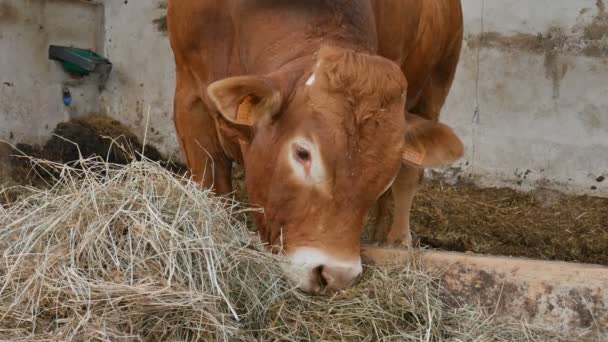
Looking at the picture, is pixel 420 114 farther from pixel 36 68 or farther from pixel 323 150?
pixel 323 150

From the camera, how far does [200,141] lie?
14.6 feet

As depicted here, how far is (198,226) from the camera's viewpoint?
107 inches

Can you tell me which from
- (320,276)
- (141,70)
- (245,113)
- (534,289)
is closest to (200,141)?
(245,113)

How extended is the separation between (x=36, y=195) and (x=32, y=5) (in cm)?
411

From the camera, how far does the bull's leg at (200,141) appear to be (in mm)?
4441

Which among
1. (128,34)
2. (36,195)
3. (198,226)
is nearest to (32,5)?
(128,34)

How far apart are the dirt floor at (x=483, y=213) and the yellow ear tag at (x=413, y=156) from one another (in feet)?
6.77

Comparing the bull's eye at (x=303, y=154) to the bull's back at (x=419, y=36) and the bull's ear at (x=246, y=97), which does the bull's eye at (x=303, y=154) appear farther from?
the bull's back at (x=419, y=36)

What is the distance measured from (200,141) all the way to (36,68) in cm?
280

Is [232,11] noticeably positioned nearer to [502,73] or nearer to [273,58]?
[273,58]

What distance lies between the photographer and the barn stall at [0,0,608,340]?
6402 millimetres

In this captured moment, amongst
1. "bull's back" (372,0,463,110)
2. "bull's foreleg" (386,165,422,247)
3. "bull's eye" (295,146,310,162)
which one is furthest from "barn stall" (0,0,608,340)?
"bull's eye" (295,146,310,162)

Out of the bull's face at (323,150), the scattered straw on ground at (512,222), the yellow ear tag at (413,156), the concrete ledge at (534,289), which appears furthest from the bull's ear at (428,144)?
the scattered straw on ground at (512,222)

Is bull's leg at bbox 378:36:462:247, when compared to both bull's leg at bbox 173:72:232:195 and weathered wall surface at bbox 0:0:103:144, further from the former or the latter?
weathered wall surface at bbox 0:0:103:144
